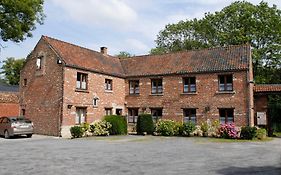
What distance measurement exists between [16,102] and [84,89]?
458 inches

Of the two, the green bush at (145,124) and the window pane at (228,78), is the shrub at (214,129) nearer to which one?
the window pane at (228,78)

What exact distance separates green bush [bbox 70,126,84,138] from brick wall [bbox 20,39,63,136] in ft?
5.13

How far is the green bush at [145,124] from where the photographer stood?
26.4 meters

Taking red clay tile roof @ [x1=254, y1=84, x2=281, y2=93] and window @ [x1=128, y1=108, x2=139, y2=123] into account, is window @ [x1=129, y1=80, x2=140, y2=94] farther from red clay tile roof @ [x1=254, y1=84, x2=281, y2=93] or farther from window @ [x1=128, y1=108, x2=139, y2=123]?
red clay tile roof @ [x1=254, y1=84, x2=281, y2=93]

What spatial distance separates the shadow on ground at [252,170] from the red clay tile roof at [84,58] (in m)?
18.0

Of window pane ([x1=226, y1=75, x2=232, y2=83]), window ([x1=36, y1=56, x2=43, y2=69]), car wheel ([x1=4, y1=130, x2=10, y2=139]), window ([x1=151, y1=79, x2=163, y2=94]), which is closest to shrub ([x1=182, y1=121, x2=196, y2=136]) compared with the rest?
window pane ([x1=226, y1=75, x2=232, y2=83])

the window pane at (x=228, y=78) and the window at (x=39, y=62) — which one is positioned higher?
the window at (x=39, y=62)

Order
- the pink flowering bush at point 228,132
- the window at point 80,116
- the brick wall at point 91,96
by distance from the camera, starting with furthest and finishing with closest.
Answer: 1. the window at point 80,116
2. the brick wall at point 91,96
3. the pink flowering bush at point 228,132

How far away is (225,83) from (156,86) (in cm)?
678

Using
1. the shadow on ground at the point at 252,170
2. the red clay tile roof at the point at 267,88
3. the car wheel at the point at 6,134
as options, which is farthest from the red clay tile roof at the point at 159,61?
the shadow on ground at the point at 252,170

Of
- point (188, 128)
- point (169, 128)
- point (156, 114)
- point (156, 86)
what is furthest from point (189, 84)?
point (169, 128)

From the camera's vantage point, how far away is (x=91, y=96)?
88.4 ft

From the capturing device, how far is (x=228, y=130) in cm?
2295

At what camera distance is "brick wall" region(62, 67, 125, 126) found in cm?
2484
